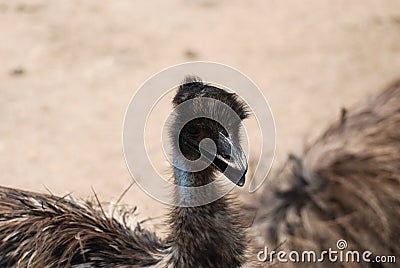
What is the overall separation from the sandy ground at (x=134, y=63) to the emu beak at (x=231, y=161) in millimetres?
1908

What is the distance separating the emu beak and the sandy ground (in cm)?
191

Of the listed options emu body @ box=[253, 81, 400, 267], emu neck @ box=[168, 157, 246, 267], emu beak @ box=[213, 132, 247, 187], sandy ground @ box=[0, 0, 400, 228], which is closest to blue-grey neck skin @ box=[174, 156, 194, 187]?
emu neck @ box=[168, 157, 246, 267]

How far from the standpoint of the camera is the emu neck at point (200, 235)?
2234 millimetres

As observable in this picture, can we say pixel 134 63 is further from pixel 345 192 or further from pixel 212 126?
pixel 212 126

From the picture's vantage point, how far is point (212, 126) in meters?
2.11

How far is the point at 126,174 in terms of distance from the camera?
443 centimetres

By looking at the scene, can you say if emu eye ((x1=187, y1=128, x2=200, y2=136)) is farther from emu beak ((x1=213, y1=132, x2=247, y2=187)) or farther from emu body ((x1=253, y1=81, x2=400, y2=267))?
emu body ((x1=253, y1=81, x2=400, y2=267))

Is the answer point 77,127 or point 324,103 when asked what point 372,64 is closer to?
point 324,103

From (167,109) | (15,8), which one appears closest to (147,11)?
(15,8)

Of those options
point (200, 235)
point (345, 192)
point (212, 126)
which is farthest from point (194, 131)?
point (345, 192)

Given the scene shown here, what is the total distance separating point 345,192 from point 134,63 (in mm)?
2948

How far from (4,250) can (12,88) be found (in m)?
2.76

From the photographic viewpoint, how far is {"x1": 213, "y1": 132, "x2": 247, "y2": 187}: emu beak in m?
2.06

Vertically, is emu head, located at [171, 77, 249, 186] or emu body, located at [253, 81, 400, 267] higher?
emu body, located at [253, 81, 400, 267]
